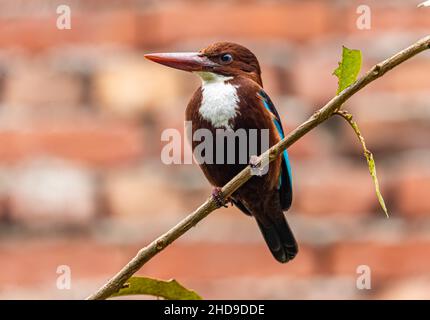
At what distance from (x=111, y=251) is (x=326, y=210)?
269 mm

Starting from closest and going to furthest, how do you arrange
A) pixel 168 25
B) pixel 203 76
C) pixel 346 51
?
1. pixel 346 51
2. pixel 203 76
3. pixel 168 25

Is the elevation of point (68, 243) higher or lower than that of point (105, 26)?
lower

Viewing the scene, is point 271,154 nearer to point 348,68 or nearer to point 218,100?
point 348,68

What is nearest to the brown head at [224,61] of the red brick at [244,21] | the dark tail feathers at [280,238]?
the dark tail feathers at [280,238]

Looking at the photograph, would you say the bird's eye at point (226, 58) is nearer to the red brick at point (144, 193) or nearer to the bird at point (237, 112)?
the bird at point (237, 112)

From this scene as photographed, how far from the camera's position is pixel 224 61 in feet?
1.50

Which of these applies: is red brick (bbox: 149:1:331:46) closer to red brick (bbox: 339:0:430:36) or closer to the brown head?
red brick (bbox: 339:0:430:36)

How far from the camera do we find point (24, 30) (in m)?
1.17

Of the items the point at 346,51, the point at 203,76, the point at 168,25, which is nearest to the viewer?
the point at 346,51

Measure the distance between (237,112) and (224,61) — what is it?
46 millimetres

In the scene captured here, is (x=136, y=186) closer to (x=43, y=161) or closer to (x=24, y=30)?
(x=43, y=161)

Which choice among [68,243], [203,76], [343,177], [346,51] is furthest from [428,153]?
[346,51]

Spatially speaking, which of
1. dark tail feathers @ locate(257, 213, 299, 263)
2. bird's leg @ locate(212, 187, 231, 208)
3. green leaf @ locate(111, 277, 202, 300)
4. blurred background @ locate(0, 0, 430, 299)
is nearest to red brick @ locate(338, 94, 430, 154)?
blurred background @ locate(0, 0, 430, 299)

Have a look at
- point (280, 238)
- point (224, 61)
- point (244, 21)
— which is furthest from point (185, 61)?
point (244, 21)
